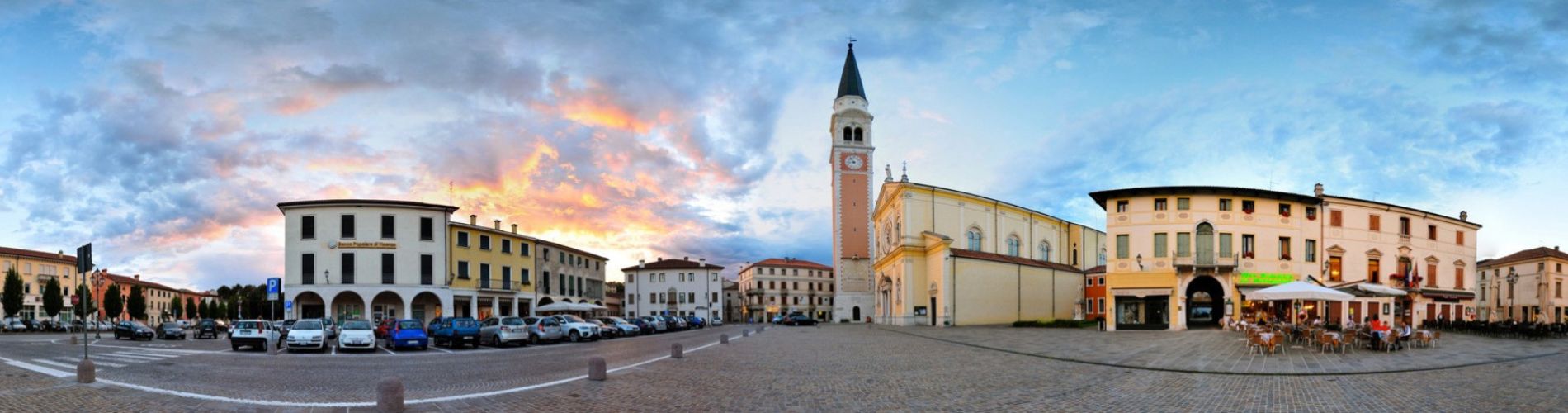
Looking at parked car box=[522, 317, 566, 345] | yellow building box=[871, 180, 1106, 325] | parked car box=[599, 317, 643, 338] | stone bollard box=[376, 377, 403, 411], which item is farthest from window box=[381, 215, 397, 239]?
stone bollard box=[376, 377, 403, 411]

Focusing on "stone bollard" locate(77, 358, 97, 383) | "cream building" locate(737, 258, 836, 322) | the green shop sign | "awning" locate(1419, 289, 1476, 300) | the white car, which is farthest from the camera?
"cream building" locate(737, 258, 836, 322)

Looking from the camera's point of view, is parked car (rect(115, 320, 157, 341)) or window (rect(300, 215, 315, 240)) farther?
window (rect(300, 215, 315, 240))

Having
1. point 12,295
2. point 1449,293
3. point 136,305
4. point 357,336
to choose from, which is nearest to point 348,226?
point 357,336

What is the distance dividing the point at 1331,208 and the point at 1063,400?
35.9 meters

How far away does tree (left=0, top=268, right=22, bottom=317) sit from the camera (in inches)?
2452

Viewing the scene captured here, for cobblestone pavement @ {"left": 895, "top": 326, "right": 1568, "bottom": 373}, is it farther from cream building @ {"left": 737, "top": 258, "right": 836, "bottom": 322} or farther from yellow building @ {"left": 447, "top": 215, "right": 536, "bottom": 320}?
cream building @ {"left": 737, "top": 258, "right": 836, "bottom": 322}

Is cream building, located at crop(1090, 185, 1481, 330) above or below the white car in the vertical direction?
above

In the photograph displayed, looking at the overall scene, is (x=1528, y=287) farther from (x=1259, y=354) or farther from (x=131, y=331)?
(x=131, y=331)

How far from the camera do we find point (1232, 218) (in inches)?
1494

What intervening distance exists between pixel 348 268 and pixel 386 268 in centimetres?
196

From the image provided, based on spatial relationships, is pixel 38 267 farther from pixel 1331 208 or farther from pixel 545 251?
pixel 1331 208

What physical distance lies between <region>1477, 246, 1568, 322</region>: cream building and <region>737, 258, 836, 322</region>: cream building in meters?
68.0

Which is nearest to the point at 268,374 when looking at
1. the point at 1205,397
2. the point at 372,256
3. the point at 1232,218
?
the point at 1205,397

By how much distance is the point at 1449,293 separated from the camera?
1671 inches
